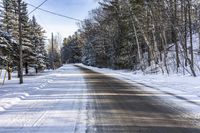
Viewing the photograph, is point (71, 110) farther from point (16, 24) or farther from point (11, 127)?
point (16, 24)

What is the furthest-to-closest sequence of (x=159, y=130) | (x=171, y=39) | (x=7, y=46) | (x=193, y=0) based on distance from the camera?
(x=171, y=39)
(x=193, y=0)
(x=7, y=46)
(x=159, y=130)

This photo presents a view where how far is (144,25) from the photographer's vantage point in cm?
3984

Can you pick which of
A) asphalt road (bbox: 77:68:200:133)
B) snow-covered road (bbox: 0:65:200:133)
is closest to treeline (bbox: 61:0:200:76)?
asphalt road (bbox: 77:68:200:133)

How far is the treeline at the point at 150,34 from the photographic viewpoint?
96.4 feet

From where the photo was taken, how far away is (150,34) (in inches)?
1651

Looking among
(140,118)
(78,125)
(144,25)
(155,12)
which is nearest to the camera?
(78,125)

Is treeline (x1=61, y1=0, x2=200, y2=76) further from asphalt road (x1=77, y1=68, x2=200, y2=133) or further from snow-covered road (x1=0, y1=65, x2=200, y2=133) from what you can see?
snow-covered road (x1=0, y1=65, x2=200, y2=133)

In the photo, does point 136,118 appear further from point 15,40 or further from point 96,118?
point 15,40

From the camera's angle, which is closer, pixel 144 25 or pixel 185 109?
pixel 185 109

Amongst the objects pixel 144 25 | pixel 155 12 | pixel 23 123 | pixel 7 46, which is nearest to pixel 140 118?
pixel 23 123

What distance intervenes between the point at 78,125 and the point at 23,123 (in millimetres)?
1386

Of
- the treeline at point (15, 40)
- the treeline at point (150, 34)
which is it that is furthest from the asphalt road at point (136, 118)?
the treeline at point (150, 34)

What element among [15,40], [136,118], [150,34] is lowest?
[136,118]

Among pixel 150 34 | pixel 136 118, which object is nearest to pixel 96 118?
pixel 136 118
